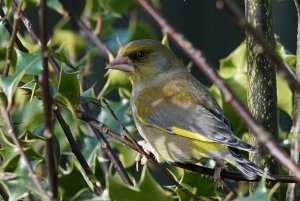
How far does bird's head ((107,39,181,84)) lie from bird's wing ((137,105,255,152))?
201 millimetres

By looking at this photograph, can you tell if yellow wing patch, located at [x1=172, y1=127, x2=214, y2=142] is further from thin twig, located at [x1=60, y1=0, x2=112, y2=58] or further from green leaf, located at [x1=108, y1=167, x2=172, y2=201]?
green leaf, located at [x1=108, y1=167, x2=172, y2=201]

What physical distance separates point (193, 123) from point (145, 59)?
1.48 feet

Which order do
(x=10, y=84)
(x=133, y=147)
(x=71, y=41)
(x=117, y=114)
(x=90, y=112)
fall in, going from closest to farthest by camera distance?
1. (x=10, y=84)
2. (x=133, y=147)
3. (x=90, y=112)
4. (x=117, y=114)
5. (x=71, y=41)

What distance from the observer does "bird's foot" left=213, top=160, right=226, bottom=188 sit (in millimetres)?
1992

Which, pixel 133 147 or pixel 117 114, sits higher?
pixel 133 147

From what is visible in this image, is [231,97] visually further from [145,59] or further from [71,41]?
[71,41]

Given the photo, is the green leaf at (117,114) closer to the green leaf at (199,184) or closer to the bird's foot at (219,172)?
the bird's foot at (219,172)

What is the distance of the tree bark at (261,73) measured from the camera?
76.3 inches

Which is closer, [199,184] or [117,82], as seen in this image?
[199,184]

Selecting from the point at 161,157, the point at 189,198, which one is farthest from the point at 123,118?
the point at 189,198

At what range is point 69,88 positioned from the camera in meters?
1.83

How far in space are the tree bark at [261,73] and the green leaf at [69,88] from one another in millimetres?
455

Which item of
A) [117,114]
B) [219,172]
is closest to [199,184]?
[219,172]

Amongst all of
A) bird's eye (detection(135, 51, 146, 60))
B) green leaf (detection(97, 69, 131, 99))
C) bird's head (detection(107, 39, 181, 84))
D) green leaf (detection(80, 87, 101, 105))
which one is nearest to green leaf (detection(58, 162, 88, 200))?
green leaf (detection(80, 87, 101, 105))
